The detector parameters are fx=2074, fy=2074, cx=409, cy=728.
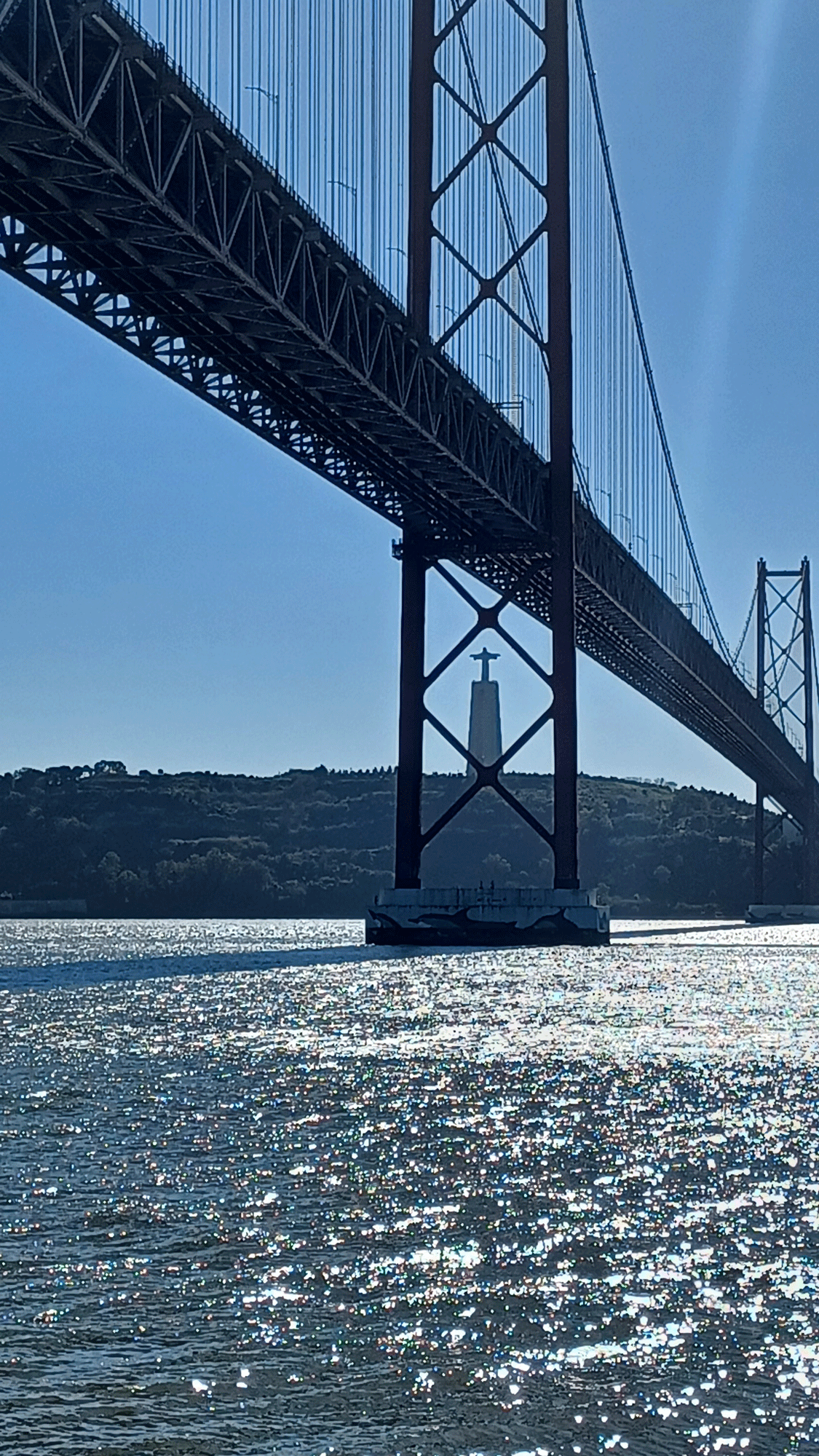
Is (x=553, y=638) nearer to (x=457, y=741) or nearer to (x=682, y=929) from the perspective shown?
(x=457, y=741)

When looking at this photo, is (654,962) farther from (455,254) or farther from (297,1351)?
(297,1351)

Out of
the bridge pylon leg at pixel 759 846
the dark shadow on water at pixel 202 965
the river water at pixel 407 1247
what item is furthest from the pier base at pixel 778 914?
the river water at pixel 407 1247

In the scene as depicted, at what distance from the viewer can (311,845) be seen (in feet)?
404

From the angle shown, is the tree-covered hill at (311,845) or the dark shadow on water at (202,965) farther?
the tree-covered hill at (311,845)

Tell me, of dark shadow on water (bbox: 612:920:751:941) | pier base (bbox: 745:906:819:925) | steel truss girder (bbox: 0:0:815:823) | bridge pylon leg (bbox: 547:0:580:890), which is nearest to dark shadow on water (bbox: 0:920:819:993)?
bridge pylon leg (bbox: 547:0:580:890)

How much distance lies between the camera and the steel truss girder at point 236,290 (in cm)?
2112

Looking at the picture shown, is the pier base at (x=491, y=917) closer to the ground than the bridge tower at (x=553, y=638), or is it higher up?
closer to the ground

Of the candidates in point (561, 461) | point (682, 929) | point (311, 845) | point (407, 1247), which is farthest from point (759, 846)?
point (407, 1247)

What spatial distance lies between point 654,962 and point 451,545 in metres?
12.0

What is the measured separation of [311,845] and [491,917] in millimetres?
81562

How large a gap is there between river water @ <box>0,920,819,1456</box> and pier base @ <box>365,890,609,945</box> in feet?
63.7

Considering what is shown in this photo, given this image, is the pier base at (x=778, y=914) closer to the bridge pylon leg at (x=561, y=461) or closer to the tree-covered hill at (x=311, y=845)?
the tree-covered hill at (x=311, y=845)

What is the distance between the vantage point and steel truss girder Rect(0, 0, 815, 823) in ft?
69.3

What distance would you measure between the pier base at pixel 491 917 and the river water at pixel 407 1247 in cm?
1943
